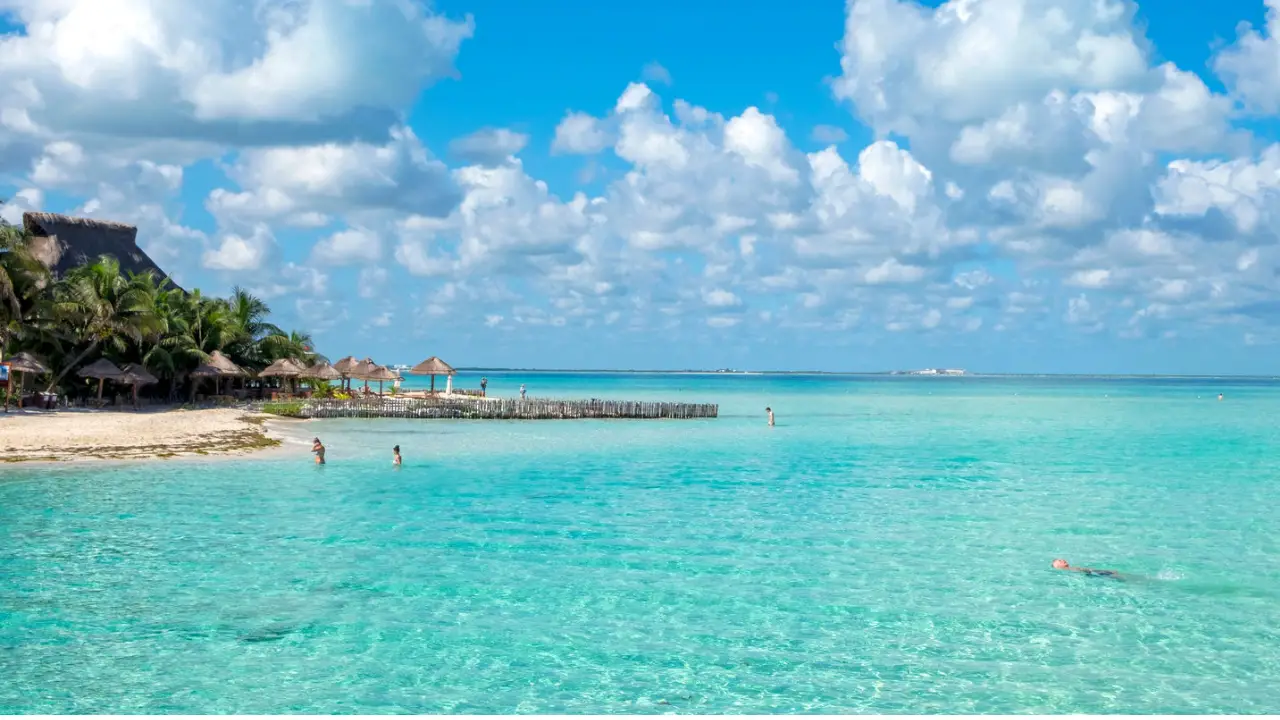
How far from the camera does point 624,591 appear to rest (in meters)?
13.6

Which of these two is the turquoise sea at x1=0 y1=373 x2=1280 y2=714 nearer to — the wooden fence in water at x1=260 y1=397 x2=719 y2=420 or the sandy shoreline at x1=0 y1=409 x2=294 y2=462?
the sandy shoreline at x1=0 y1=409 x2=294 y2=462

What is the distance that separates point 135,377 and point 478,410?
16.6 metres

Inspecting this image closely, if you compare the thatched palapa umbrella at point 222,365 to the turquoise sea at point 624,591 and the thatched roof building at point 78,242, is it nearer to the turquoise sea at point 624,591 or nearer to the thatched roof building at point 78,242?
the thatched roof building at point 78,242

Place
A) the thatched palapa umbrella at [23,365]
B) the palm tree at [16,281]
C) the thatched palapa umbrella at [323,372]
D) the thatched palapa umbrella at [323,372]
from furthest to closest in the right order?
the thatched palapa umbrella at [323,372] → the thatched palapa umbrella at [323,372] → the thatched palapa umbrella at [23,365] → the palm tree at [16,281]

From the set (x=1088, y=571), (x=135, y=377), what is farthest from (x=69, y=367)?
(x=1088, y=571)

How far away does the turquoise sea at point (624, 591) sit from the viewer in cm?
977

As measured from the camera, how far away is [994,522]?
19953 mm

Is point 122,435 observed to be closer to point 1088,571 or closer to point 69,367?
point 69,367

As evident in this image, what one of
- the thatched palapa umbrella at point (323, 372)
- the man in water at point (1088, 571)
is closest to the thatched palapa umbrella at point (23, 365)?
the thatched palapa umbrella at point (323, 372)

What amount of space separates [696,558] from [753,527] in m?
3.37

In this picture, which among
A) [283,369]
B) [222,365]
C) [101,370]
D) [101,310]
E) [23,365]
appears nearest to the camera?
[23,365]

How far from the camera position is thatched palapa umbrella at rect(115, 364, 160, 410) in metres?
41.7

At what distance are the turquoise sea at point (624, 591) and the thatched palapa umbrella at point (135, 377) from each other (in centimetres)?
1776

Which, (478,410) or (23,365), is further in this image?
(478,410)
